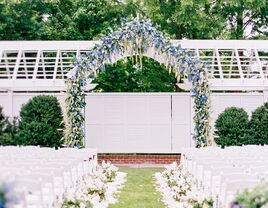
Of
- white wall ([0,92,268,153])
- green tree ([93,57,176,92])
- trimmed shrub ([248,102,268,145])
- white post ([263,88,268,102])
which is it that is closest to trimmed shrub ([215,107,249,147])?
trimmed shrub ([248,102,268,145])

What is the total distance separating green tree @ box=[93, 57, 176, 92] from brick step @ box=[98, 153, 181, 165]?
601cm

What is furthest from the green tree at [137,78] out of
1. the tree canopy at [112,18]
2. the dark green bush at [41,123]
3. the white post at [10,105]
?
the dark green bush at [41,123]

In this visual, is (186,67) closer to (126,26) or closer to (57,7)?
(126,26)

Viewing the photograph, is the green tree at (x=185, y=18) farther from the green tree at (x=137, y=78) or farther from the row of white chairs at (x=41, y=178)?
the row of white chairs at (x=41, y=178)

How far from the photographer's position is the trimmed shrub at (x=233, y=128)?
17.9 m

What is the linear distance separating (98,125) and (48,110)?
2.02 metres

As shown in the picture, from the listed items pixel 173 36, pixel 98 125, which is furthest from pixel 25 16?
pixel 98 125

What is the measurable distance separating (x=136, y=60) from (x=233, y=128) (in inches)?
136

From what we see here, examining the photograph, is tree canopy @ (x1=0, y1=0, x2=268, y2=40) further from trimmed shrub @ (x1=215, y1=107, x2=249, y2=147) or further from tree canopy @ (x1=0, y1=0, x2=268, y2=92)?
trimmed shrub @ (x1=215, y1=107, x2=249, y2=147)

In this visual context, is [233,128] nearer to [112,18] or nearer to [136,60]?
[136,60]

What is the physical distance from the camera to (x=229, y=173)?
25.1ft

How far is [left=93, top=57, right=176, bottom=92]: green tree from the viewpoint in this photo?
2519 centimetres

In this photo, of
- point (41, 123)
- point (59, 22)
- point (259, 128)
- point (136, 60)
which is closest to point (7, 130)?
point (41, 123)

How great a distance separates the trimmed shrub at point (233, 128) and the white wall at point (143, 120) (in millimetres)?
1037
